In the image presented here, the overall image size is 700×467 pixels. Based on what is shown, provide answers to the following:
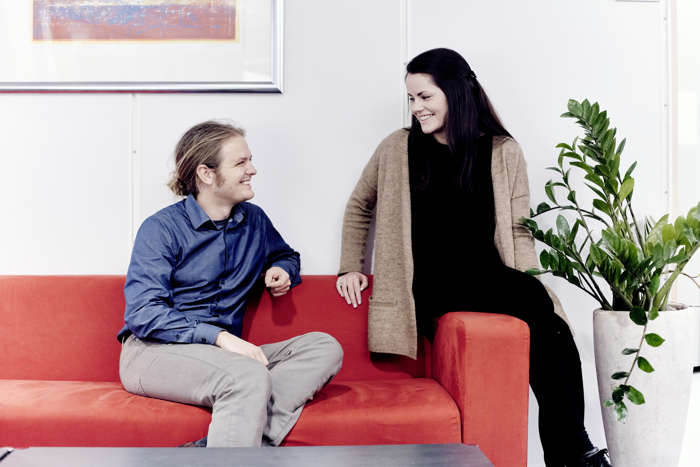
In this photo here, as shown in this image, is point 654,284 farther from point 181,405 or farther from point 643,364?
point 181,405

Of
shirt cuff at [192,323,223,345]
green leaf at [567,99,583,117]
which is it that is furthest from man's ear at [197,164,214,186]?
green leaf at [567,99,583,117]

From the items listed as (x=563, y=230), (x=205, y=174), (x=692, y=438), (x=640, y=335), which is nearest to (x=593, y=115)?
(x=563, y=230)

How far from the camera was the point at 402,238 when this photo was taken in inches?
68.4

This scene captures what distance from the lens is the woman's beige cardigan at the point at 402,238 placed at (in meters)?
1.67

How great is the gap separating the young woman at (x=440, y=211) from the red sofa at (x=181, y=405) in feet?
0.49

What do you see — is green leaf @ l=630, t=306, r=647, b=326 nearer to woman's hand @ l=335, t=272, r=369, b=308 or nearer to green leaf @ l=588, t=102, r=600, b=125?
green leaf @ l=588, t=102, r=600, b=125

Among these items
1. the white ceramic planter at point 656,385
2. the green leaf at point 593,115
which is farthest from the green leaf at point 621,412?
the green leaf at point 593,115

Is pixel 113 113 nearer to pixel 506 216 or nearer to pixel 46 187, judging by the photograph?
pixel 46 187

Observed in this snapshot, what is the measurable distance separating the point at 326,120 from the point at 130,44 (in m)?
0.83

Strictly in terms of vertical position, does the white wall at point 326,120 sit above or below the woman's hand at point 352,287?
above

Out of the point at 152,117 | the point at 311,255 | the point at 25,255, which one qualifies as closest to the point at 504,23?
the point at 311,255

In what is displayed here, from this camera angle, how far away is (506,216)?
1.70 meters

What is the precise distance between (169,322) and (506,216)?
1.12 metres

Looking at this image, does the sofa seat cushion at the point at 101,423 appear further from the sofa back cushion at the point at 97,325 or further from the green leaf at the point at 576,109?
the green leaf at the point at 576,109
